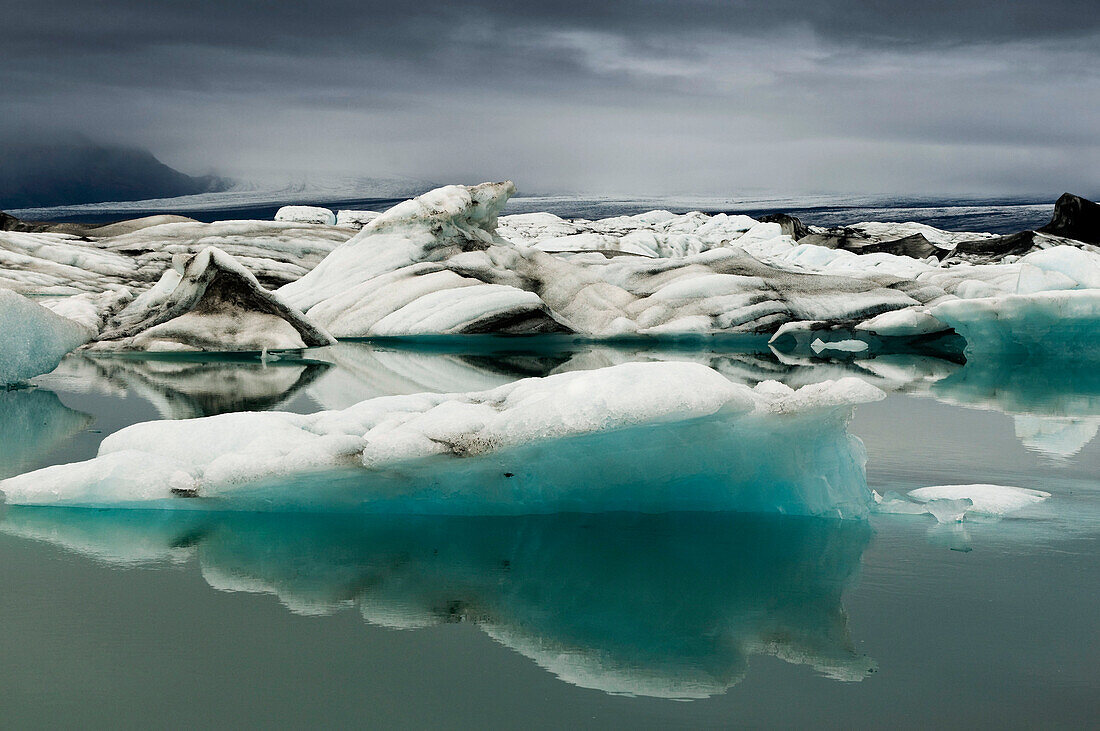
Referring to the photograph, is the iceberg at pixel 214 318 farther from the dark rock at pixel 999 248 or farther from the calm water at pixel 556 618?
the dark rock at pixel 999 248

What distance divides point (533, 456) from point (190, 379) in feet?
20.8

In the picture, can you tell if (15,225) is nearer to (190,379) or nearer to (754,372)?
(190,379)

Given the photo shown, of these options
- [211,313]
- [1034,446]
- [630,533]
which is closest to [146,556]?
[630,533]

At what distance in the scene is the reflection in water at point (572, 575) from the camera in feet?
9.75

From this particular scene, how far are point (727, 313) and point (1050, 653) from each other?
41.8 feet

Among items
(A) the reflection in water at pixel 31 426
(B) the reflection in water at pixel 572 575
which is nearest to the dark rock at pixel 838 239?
(A) the reflection in water at pixel 31 426

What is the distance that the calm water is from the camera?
8.46 feet

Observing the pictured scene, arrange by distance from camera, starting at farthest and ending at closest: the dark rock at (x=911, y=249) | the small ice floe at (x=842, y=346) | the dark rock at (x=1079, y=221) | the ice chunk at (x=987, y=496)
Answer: the dark rock at (x=1079, y=221) → the dark rock at (x=911, y=249) → the small ice floe at (x=842, y=346) → the ice chunk at (x=987, y=496)

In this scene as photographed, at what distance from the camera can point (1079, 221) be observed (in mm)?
33312

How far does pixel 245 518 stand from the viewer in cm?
436

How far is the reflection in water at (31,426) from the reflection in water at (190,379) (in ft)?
1.75

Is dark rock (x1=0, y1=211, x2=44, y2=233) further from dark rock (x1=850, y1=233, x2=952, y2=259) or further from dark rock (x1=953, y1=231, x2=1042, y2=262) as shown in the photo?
dark rock (x1=953, y1=231, x2=1042, y2=262)

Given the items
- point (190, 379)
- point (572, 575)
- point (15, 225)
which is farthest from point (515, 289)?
point (15, 225)

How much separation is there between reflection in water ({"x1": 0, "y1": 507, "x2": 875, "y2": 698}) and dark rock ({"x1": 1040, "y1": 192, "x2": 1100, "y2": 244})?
109 ft
